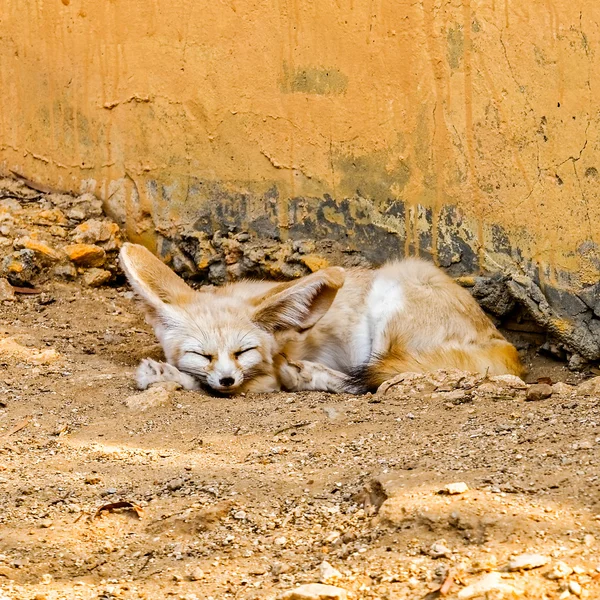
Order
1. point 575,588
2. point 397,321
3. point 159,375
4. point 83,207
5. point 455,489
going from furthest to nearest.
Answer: point 83,207
point 397,321
point 159,375
point 455,489
point 575,588

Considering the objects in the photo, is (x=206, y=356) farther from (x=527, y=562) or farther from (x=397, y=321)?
(x=527, y=562)

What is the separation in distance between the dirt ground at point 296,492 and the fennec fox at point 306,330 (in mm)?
386

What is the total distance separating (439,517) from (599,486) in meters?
0.47

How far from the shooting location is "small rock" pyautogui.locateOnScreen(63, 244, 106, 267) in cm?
604

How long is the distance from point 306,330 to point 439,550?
9.52 ft

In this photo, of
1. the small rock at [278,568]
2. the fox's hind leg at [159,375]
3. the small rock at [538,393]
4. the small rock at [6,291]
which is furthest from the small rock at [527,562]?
the small rock at [6,291]

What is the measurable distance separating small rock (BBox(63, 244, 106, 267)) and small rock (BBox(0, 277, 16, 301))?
0.43 m

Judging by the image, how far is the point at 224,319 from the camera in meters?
5.08

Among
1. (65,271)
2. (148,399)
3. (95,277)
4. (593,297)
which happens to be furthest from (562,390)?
(65,271)

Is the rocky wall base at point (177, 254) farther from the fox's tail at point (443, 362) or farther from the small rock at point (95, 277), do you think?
the fox's tail at point (443, 362)

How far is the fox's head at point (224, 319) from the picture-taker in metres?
4.94

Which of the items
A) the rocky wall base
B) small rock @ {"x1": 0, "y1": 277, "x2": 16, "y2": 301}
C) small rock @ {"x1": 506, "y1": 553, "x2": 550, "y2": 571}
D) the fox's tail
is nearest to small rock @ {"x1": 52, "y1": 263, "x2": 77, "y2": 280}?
the rocky wall base

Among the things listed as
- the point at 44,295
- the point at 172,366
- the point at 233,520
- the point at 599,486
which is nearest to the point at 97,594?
the point at 233,520

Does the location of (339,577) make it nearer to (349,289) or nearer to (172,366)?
(172,366)
